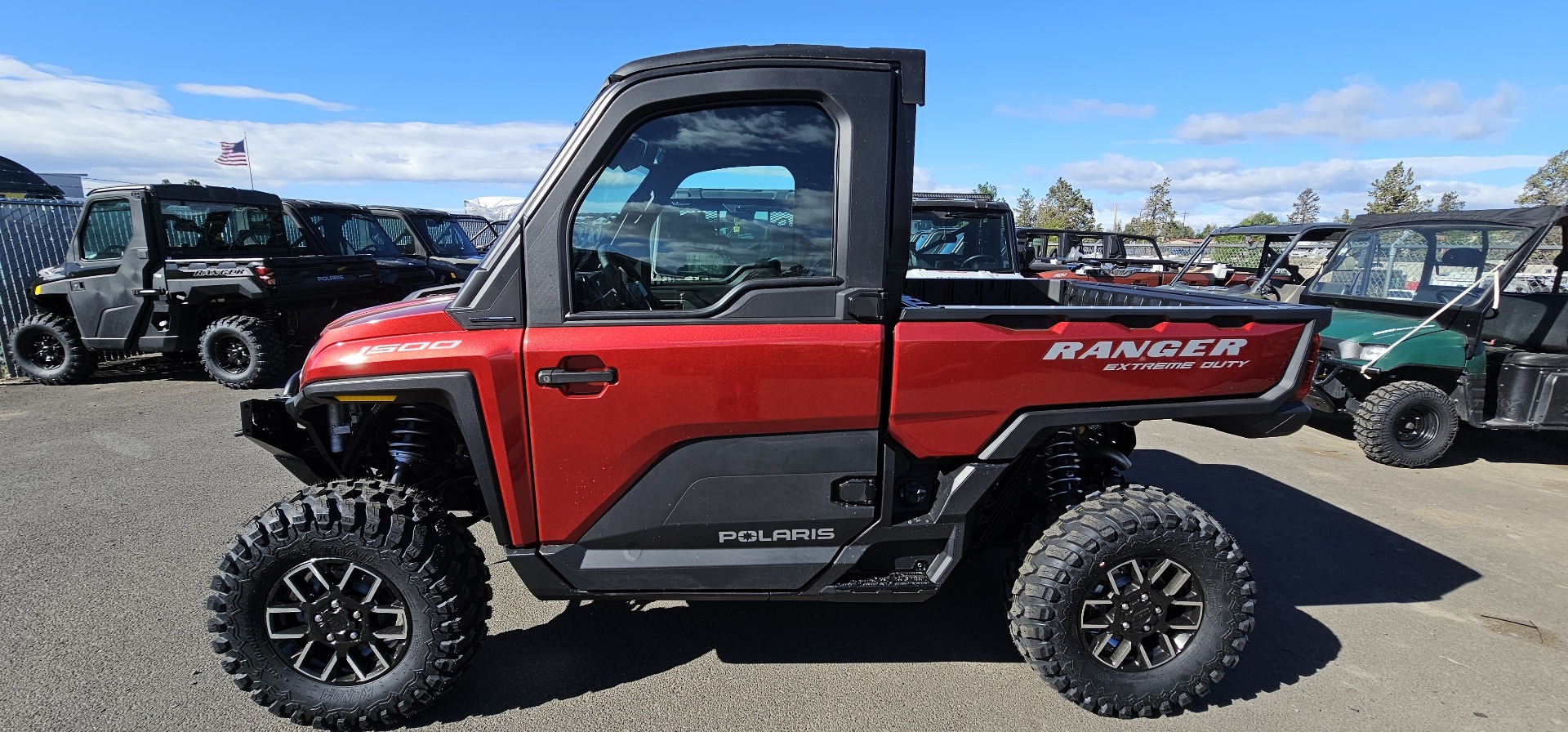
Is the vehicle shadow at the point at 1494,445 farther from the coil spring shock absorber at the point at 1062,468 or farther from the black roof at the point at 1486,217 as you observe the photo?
the coil spring shock absorber at the point at 1062,468

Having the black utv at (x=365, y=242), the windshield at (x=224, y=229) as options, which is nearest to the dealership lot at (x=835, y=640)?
the windshield at (x=224, y=229)

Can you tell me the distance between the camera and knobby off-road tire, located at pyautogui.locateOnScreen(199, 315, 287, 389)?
7.83 meters

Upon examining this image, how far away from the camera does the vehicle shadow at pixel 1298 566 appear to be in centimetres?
300

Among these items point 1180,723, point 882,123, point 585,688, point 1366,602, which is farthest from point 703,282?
point 1366,602

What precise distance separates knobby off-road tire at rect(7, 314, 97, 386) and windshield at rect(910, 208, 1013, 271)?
915 centimetres

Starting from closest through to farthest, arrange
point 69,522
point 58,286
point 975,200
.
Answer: point 69,522, point 975,200, point 58,286

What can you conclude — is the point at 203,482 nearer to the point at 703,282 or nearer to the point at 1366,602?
the point at 703,282

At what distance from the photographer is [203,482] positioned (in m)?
4.97

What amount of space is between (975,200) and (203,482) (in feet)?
21.9

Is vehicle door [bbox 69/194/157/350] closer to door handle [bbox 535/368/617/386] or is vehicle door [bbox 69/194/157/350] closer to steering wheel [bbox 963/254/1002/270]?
door handle [bbox 535/368/617/386]

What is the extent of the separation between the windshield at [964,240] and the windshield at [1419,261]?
2.90 metres

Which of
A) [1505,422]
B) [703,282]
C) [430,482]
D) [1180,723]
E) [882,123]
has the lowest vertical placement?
[1180,723]

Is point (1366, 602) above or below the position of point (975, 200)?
below

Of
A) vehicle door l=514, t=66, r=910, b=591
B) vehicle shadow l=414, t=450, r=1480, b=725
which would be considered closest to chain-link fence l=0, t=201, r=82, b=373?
vehicle shadow l=414, t=450, r=1480, b=725
